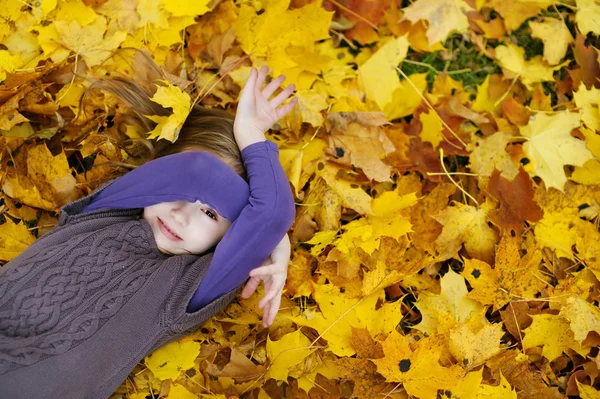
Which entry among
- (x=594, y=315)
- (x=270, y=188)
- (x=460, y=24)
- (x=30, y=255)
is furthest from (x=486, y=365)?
(x=30, y=255)

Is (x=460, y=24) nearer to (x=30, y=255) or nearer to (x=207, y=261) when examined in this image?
(x=207, y=261)

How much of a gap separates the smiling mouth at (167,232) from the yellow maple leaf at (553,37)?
1648 millimetres


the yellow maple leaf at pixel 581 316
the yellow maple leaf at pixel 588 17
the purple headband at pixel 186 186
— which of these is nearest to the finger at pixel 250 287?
the purple headband at pixel 186 186

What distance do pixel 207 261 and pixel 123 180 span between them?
382mm

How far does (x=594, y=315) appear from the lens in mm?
2004

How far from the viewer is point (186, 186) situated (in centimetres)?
186

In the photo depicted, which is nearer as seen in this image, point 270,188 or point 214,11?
point 270,188

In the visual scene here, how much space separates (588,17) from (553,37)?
0.15 m

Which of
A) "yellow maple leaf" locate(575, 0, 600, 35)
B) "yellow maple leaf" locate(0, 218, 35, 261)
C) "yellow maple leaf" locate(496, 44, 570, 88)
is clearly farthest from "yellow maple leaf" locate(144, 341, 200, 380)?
"yellow maple leaf" locate(575, 0, 600, 35)

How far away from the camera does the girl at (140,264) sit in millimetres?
1745

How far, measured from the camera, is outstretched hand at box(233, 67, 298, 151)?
77.4 inches

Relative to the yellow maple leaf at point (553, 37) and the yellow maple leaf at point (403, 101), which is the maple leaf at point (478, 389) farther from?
the yellow maple leaf at point (553, 37)

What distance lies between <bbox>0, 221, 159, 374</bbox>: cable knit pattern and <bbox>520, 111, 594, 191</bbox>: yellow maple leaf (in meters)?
1.42

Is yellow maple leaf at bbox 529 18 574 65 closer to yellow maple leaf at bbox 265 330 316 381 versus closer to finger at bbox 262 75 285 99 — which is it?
finger at bbox 262 75 285 99
